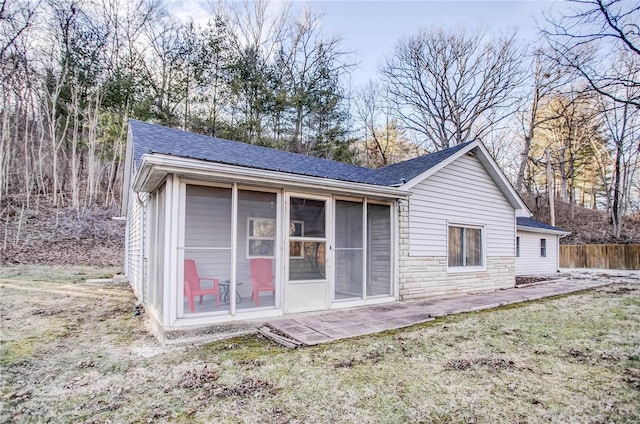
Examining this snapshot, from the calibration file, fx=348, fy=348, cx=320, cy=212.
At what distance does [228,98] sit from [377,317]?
51.7 ft

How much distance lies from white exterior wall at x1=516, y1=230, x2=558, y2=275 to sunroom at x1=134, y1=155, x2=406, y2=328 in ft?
32.3

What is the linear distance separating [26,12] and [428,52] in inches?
771

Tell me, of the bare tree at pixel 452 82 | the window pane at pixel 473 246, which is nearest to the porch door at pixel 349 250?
the window pane at pixel 473 246

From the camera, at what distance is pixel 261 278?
5895mm

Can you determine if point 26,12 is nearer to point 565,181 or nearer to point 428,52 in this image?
point 428,52

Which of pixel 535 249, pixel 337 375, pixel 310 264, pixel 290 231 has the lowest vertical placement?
pixel 337 375

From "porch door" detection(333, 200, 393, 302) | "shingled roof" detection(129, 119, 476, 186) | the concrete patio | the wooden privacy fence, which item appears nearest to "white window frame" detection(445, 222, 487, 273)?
the concrete patio

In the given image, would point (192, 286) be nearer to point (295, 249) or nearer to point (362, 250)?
point (295, 249)

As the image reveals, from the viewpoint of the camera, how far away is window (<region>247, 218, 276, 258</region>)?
19.2ft

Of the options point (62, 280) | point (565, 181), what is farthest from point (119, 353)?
point (565, 181)

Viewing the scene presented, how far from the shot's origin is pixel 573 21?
5902mm

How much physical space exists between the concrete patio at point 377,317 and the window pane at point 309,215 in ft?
4.78

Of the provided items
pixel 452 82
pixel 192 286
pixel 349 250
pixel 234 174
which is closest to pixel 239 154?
pixel 234 174

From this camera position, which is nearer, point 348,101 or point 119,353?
point 119,353
